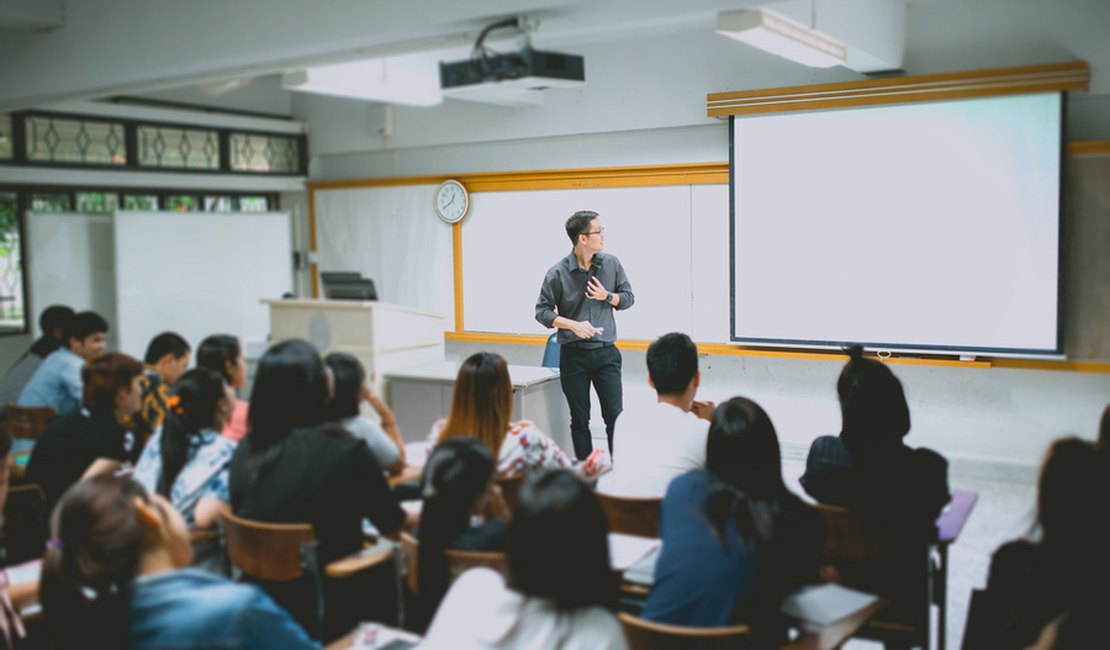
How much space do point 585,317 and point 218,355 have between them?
2.28 metres

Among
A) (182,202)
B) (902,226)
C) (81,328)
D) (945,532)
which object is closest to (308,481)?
(945,532)

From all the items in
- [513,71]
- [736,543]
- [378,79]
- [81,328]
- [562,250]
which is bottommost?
[736,543]

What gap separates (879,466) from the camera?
2.81 m

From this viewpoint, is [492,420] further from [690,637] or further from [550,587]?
[550,587]

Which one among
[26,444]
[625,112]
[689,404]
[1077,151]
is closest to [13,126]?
[26,444]

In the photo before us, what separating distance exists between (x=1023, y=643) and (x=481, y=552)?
1255 millimetres

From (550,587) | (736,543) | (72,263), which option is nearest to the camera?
(550,587)

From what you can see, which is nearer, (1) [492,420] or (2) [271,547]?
(2) [271,547]

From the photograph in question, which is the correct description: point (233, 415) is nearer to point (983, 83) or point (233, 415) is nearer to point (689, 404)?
point (689, 404)

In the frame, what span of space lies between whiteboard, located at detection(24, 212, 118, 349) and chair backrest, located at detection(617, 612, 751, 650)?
21.1 ft

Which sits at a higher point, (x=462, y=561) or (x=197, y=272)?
(x=197, y=272)

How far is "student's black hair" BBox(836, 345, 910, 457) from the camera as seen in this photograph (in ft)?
9.39

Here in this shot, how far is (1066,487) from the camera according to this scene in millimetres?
1971

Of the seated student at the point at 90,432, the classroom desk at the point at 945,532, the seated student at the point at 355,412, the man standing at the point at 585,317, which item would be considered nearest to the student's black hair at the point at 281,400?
the seated student at the point at 355,412
